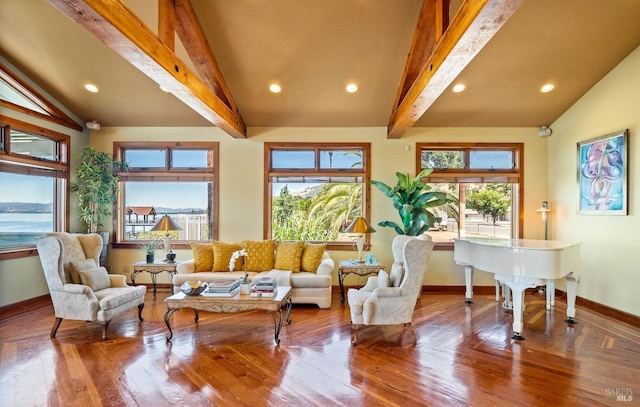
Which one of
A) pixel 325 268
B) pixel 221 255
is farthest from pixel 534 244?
pixel 221 255

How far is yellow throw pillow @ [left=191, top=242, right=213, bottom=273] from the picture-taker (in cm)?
497

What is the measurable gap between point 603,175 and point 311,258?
4422 mm

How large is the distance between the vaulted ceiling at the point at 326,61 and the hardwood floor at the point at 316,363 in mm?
2809

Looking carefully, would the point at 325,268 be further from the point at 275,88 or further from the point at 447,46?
the point at 447,46

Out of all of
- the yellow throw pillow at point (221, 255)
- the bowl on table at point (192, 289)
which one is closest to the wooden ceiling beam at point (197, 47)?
the yellow throw pillow at point (221, 255)

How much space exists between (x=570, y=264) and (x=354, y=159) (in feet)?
11.7

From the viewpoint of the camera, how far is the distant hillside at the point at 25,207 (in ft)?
14.9

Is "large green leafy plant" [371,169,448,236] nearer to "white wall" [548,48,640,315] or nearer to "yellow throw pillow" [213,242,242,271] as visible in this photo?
"white wall" [548,48,640,315]

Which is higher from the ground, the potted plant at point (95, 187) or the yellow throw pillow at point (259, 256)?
the potted plant at point (95, 187)

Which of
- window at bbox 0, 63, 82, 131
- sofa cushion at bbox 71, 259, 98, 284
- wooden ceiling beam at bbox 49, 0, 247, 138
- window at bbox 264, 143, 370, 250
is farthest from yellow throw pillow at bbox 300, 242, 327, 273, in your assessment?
window at bbox 0, 63, 82, 131

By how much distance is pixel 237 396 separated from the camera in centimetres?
245

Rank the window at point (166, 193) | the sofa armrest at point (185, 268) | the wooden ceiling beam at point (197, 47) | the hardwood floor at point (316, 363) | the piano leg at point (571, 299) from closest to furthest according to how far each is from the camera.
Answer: the hardwood floor at point (316, 363) < the wooden ceiling beam at point (197, 47) < the piano leg at point (571, 299) < the sofa armrest at point (185, 268) < the window at point (166, 193)

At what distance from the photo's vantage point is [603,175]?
4.54 metres

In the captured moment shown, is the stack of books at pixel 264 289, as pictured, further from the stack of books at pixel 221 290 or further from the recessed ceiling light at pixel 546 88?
the recessed ceiling light at pixel 546 88
